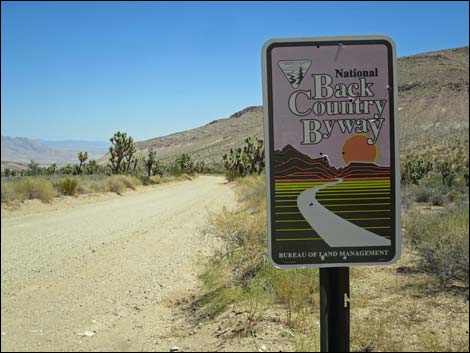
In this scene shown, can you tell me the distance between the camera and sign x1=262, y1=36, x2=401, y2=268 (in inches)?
79.0

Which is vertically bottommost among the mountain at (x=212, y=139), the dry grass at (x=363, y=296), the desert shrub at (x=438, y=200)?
the dry grass at (x=363, y=296)

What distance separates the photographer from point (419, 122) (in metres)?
32.8

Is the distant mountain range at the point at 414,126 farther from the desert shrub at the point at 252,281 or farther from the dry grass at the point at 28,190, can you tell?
the desert shrub at the point at 252,281

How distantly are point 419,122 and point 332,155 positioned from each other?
3376 cm

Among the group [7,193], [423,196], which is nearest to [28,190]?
[7,193]

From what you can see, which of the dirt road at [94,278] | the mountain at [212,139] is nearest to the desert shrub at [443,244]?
the mountain at [212,139]

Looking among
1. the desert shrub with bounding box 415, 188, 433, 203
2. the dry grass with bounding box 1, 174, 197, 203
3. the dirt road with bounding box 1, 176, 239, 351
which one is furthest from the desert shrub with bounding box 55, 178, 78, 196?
the desert shrub with bounding box 415, 188, 433, 203

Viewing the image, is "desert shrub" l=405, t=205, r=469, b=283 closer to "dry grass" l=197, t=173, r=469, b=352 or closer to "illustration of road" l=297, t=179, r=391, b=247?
"dry grass" l=197, t=173, r=469, b=352

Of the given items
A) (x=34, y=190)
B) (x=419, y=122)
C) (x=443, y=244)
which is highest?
(x=419, y=122)

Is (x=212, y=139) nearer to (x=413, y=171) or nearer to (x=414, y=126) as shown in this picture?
(x=413, y=171)

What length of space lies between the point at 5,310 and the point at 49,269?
2.24m

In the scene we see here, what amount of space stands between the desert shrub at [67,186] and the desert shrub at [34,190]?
0.28 meters

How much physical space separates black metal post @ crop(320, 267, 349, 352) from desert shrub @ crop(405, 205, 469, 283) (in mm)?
4461

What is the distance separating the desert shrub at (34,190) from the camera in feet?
19.3
